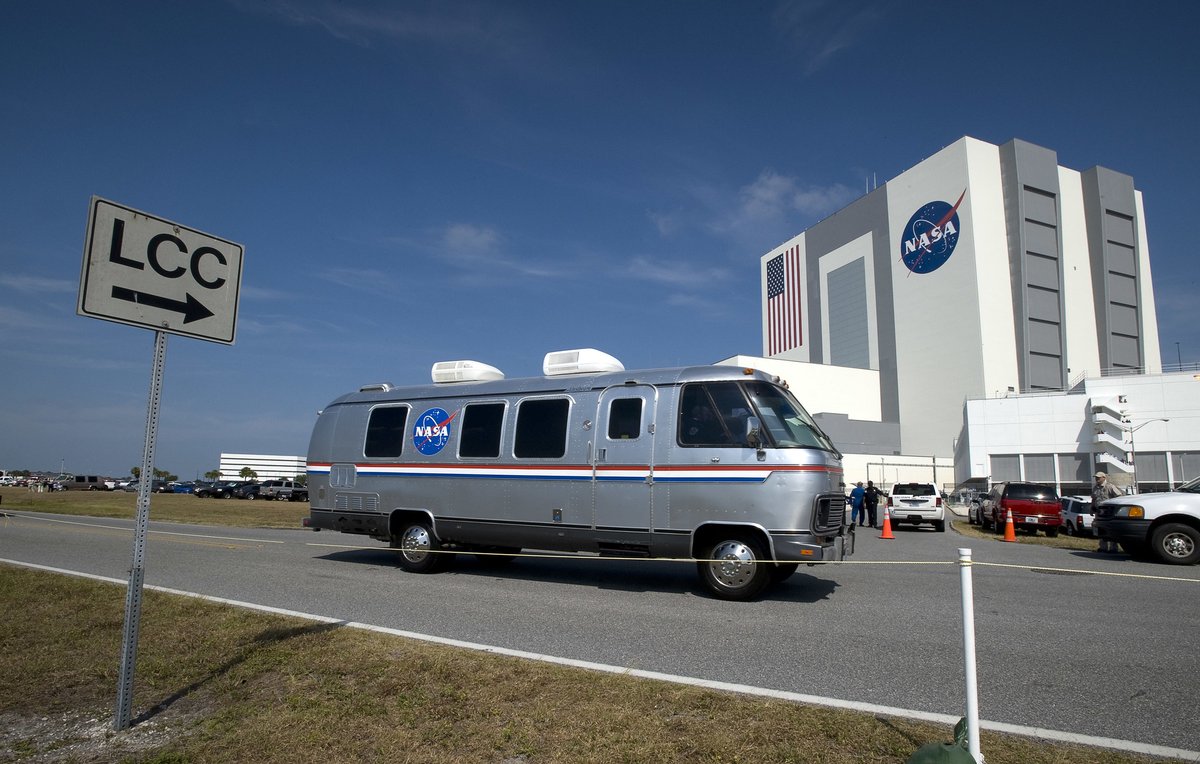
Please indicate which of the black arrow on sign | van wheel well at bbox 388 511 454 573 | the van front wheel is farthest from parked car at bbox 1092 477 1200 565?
the black arrow on sign

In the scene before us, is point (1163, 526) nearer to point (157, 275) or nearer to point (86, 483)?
point (157, 275)

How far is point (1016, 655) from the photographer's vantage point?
5.89 meters

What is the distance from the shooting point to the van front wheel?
8.40 metres

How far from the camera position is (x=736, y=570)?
8.52 meters

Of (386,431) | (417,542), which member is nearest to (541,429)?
(417,542)

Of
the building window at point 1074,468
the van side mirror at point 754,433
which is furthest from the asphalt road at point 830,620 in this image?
the building window at point 1074,468

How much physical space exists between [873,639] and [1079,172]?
8134 cm

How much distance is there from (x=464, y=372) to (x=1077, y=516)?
63.1 feet

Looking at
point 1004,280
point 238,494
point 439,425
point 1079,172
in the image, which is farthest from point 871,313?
point 439,425

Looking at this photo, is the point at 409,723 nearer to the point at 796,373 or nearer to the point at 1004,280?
the point at 796,373

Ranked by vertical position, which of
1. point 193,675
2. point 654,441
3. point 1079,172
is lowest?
point 193,675

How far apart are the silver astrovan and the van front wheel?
0.02 meters

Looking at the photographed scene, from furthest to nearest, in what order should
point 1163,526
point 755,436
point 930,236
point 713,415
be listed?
point 930,236 → point 1163,526 → point 713,415 → point 755,436

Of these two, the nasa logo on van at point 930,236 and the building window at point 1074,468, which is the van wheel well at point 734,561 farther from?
the nasa logo on van at point 930,236
